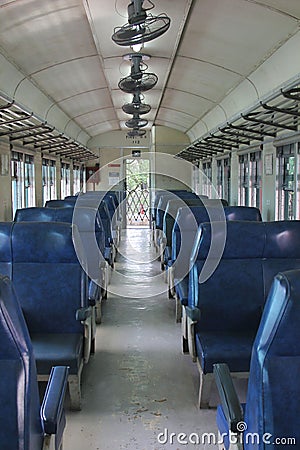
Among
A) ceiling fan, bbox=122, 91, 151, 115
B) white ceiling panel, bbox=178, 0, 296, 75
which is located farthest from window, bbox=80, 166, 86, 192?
white ceiling panel, bbox=178, 0, 296, 75

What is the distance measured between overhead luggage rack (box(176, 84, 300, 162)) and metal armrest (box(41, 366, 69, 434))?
3.24 m

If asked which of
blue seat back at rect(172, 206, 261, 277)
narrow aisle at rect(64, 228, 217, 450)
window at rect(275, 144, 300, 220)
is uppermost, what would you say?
window at rect(275, 144, 300, 220)

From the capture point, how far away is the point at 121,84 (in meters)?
5.52

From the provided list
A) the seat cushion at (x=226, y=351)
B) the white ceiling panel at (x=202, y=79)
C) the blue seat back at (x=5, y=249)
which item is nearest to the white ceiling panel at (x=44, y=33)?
the white ceiling panel at (x=202, y=79)

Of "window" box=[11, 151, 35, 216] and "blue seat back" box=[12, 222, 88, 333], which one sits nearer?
"blue seat back" box=[12, 222, 88, 333]

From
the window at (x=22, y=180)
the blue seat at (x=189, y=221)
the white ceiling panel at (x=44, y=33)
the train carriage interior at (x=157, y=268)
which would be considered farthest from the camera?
the window at (x=22, y=180)

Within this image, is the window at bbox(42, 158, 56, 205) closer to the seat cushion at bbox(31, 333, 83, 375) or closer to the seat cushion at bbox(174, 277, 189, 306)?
the seat cushion at bbox(174, 277, 189, 306)

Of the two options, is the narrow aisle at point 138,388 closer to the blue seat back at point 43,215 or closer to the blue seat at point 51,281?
the blue seat at point 51,281

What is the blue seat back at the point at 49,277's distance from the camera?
3.22 m

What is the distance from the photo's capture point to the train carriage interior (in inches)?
63.3

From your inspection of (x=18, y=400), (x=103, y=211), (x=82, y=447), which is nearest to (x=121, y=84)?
(x=103, y=211)

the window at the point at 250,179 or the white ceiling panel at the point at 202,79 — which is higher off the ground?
the white ceiling panel at the point at 202,79

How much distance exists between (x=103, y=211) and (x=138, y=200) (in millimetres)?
7356

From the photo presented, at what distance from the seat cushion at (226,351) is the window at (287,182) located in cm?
330
